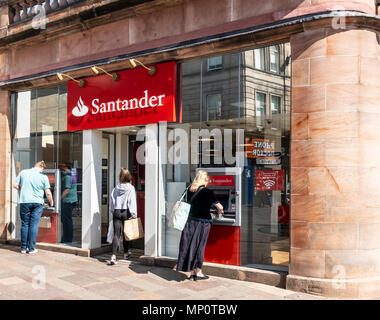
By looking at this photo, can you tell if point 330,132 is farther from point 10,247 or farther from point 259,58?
point 10,247

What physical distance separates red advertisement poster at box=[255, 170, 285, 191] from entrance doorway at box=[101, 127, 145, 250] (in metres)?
2.95

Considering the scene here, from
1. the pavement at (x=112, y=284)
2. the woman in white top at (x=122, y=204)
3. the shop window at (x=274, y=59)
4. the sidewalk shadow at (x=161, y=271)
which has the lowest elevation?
the sidewalk shadow at (x=161, y=271)

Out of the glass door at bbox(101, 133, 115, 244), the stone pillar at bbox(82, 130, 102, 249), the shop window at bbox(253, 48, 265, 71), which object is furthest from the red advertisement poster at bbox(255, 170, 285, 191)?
the glass door at bbox(101, 133, 115, 244)

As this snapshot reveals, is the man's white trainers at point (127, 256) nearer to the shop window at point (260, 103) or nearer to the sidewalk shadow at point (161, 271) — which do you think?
the sidewalk shadow at point (161, 271)

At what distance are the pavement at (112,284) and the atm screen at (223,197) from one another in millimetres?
1174

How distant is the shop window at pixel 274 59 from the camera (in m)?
6.63

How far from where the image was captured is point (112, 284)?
636 cm

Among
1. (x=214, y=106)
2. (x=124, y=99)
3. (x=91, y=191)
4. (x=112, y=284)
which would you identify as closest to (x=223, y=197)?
(x=214, y=106)

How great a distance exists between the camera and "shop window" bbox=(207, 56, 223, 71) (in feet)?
23.7

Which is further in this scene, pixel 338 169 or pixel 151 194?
pixel 151 194

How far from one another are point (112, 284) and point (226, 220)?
2027 millimetres

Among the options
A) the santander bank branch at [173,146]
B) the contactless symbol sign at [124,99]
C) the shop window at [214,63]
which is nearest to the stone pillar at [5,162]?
the santander bank branch at [173,146]

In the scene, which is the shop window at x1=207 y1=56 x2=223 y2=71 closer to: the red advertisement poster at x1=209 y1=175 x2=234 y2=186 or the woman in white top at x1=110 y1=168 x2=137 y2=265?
the red advertisement poster at x1=209 y1=175 x2=234 y2=186
